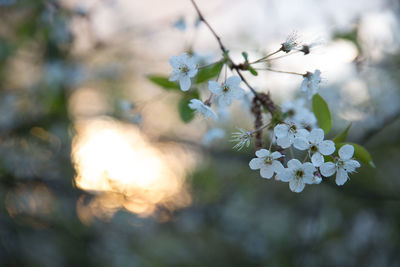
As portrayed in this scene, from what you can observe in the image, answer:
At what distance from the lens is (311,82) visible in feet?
2.85

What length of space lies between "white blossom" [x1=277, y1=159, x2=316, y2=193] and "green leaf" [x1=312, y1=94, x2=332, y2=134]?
169 millimetres

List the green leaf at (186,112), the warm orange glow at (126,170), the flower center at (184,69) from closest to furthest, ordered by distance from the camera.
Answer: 1. the flower center at (184,69)
2. the green leaf at (186,112)
3. the warm orange glow at (126,170)

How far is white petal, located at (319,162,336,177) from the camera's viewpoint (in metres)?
0.76

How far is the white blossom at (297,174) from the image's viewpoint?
29.4 inches

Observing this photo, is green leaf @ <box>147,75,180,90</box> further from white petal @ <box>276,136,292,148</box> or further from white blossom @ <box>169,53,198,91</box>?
white petal @ <box>276,136,292,148</box>

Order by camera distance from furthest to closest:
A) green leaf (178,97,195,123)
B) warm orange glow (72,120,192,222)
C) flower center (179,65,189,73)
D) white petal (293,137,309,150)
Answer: warm orange glow (72,120,192,222) → green leaf (178,97,195,123) → flower center (179,65,189,73) → white petal (293,137,309,150)

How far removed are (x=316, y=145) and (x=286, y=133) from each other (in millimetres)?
76

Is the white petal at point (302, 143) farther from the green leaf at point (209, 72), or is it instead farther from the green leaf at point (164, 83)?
the green leaf at point (164, 83)

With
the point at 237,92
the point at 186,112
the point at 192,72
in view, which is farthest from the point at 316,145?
the point at 186,112

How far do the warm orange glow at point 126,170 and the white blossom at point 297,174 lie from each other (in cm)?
155

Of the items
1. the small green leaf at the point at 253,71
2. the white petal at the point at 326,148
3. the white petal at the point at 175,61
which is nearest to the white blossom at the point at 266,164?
the white petal at the point at 326,148

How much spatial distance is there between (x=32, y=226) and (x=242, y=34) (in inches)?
88.3

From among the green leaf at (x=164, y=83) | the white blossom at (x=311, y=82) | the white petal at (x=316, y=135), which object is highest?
the green leaf at (x=164, y=83)

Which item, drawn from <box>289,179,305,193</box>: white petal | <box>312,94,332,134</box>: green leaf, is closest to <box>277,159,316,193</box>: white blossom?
<box>289,179,305,193</box>: white petal
